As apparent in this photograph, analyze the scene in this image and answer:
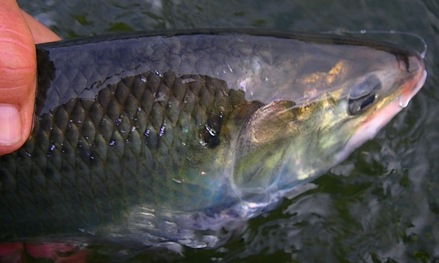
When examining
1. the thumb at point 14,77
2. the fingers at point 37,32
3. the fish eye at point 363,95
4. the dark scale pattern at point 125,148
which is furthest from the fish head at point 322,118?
the fingers at point 37,32

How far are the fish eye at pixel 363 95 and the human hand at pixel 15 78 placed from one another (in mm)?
1094

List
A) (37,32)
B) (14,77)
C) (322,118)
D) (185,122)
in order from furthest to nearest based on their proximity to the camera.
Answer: (37,32) → (322,118) → (185,122) → (14,77)

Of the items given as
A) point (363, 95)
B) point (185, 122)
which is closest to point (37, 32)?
point (185, 122)

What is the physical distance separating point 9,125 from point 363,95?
47.6 inches

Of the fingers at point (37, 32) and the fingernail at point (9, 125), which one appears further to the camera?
the fingers at point (37, 32)

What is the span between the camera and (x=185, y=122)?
2.10 meters

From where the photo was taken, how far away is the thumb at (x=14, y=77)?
1952 mm

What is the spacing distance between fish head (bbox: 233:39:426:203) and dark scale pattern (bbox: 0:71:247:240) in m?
0.12

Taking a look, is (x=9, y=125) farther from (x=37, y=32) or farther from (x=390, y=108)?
(x=390, y=108)

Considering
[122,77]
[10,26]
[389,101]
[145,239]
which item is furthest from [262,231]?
[10,26]

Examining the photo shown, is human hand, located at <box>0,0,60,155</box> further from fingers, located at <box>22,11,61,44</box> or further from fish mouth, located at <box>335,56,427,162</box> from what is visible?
fish mouth, located at <box>335,56,427,162</box>

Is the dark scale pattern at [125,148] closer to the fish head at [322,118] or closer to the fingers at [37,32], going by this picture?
the fish head at [322,118]

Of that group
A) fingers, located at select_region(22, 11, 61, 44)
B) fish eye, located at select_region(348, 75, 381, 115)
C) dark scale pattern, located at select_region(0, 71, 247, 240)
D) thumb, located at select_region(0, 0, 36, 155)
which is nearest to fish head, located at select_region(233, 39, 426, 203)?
fish eye, located at select_region(348, 75, 381, 115)

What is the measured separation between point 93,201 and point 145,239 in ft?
1.16
